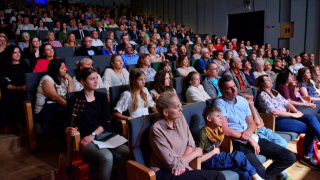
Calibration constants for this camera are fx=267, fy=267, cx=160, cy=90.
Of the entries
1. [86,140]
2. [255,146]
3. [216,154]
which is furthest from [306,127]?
[86,140]

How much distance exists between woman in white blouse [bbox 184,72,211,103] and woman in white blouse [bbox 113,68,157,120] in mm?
521

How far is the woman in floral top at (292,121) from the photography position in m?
1.97

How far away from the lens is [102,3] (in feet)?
30.6

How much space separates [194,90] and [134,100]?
2.10 ft

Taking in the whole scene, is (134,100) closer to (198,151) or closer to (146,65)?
(198,151)

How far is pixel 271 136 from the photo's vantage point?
1773mm

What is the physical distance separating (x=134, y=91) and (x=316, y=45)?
511cm

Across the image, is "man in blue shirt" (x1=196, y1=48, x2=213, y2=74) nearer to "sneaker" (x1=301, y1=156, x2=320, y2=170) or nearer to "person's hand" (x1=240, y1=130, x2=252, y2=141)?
"sneaker" (x1=301, y1=156, x2=320, y2=170)

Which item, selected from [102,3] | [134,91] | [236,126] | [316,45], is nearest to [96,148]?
[134,91]

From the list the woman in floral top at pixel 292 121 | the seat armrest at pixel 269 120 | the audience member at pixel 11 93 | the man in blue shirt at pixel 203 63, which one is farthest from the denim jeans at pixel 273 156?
the man in blue shirt at pixel 203 63

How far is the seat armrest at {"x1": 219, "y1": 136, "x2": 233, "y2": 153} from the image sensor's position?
1.52 m

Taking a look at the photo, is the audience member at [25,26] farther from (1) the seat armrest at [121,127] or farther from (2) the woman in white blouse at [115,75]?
(1) the seat armrest at [121,127]

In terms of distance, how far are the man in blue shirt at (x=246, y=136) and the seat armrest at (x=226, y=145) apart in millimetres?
29

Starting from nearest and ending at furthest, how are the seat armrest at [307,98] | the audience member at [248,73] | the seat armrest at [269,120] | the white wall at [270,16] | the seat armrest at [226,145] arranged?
the seat armrest at [226,145] → the seat armrest at [269,120] → the seat armrest at [307,98] → the audience member at [248,73] → the white wall at [270,16]
